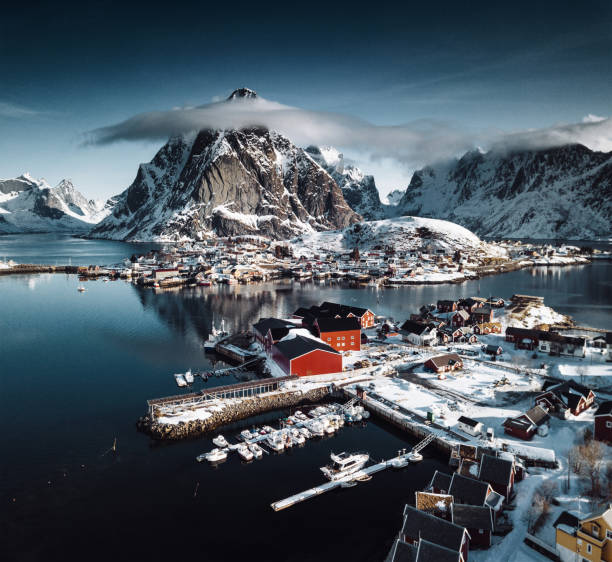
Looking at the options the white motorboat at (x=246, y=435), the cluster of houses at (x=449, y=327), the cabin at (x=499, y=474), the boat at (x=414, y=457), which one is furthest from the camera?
the cluster of houses at (x=449, y=327)

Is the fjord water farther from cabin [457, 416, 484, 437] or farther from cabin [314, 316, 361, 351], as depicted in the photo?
cabin [314, 316, 361, 351]

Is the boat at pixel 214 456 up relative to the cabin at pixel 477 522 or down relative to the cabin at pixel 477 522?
down

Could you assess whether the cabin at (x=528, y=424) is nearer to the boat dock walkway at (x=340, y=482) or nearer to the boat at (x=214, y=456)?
the boat dock walkway at (x=340, y=482)

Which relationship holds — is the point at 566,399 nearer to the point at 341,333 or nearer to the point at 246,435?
→ the point at 341,333

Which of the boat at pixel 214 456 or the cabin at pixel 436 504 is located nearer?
the cabin at pixel 436 504

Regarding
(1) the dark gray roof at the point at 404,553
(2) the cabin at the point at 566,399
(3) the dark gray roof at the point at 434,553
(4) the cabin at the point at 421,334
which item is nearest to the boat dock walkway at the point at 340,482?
(1) the dark gray roof at the point at 404,553

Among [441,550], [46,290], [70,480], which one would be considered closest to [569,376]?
[441,550]
